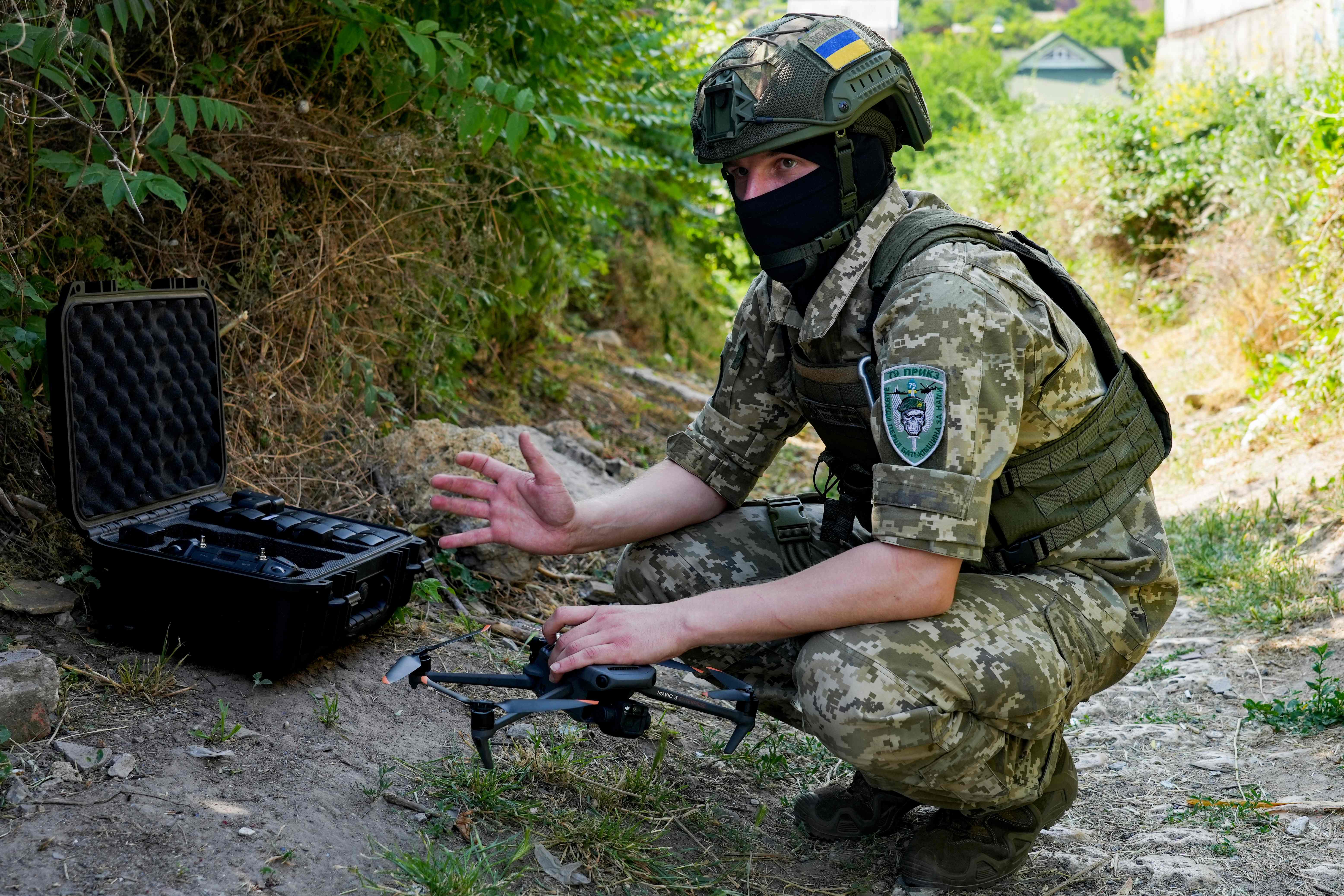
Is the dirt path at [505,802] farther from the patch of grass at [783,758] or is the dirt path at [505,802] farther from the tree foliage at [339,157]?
the tree foliage at [339,157]

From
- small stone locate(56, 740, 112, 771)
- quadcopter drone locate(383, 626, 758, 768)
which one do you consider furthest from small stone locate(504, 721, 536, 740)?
small stone locate(56, 740, 112, 771)

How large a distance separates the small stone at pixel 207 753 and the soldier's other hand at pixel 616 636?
29.6 inches

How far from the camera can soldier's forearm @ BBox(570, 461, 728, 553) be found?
9.20ft

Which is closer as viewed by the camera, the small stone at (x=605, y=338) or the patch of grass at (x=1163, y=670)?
the patch of grass at (x=1163, y=670)

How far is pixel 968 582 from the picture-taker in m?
2.47

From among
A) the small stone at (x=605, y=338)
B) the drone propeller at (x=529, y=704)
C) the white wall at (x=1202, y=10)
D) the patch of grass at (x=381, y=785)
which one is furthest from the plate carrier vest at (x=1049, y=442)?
the white wall at (x=1202, y=10)

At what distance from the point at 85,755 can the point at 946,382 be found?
6.36ft

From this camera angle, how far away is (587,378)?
23.2ft

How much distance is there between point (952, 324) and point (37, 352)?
97.7 inches

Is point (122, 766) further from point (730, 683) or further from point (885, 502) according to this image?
point (885, 502)

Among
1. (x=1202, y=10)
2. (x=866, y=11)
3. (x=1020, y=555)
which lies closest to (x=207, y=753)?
(x=1020, y=555)

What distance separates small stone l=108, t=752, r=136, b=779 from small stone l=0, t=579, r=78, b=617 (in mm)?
649

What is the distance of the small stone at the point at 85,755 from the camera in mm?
2252

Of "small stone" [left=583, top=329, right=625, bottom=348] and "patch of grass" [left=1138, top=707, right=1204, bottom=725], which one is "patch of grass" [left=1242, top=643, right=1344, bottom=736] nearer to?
"patch of grass" [left=1138, top=707, right=1204, bottom=725]
